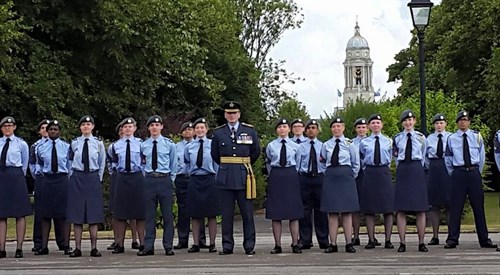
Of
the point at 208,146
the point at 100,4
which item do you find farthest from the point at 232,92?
the point at 208,146

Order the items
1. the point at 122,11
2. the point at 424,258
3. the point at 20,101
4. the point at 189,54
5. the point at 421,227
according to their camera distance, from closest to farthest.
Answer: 1. the point at 424,258
2. the point at 421,227
3. the point at 20,101
4. the point at 122,11
5. the point at 189,54

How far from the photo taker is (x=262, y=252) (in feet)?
45.4

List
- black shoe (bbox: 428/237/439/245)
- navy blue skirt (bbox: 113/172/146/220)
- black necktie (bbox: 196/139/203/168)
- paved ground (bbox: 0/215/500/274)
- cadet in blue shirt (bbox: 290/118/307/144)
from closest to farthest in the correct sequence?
paved ground (bbox: 0/215/500/274), navy blue skirt (bbox: 113/172/146/220), cadet in blue shirt (bbox: 290/118/307/144), black necktie (bbox: 196/139/203/168), black shoe (bbox: 428/237/439/245)

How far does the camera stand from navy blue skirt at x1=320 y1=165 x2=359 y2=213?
529 inches

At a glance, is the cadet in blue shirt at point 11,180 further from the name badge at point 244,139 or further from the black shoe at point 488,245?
the black shoe at point 488,245

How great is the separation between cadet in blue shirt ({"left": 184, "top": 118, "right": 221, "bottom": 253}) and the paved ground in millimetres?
632

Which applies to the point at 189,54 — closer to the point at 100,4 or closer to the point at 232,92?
the point at 100,4

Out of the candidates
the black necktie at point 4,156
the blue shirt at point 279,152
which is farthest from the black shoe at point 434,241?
the black necktie at point 4,156

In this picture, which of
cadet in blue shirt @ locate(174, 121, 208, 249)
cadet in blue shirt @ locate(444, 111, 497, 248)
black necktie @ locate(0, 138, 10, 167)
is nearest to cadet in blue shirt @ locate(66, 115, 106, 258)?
black necktie @ locate(0, 138, 10, 167)

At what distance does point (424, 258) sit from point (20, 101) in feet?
60.1

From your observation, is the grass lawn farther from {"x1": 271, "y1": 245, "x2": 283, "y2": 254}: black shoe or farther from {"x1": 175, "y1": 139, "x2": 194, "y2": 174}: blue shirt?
{"x1": 271, "y1": 245, "x2": 283, "y2": 254}: black shoe

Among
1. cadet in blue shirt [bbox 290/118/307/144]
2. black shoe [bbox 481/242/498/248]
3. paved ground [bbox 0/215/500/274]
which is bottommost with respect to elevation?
paved ground [bbox 0/215/500/274]

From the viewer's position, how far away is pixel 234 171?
13.5 meters

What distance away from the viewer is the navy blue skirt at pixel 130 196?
1398cm
